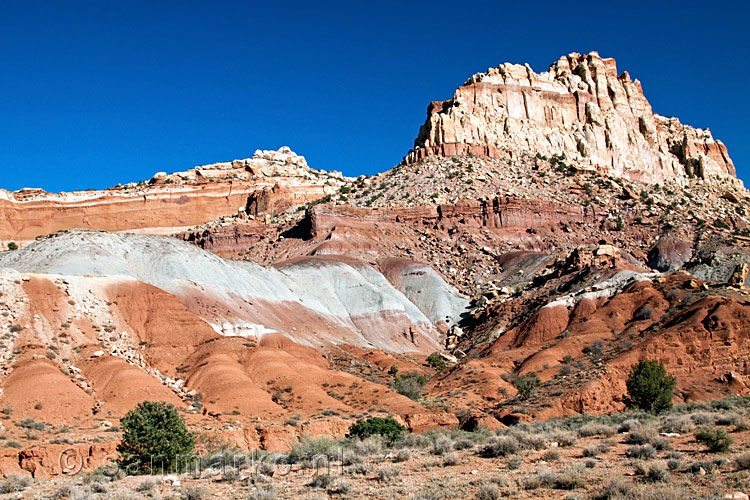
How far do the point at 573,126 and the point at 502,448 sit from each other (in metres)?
98.4

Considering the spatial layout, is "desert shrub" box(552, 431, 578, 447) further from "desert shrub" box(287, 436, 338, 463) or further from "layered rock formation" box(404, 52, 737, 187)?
"layered rock formation" box(404, 52, 737, 187)

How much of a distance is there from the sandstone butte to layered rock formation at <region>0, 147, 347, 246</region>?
439 mm

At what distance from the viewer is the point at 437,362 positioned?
52.1 meters

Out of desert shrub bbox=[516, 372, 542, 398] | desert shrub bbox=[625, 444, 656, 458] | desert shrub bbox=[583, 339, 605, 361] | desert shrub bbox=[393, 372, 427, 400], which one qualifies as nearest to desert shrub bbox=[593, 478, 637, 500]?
desert shrub bbox=[625, 444, 656, 458]

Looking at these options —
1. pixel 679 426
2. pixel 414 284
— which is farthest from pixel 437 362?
pixel 679 426

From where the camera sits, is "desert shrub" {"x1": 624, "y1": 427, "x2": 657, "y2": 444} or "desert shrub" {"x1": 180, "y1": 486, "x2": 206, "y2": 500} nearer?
"desert shrub" {"x1": 180, "y1": 486, "x2": 206, "y2": 500}

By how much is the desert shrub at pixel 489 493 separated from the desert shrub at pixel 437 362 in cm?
3838

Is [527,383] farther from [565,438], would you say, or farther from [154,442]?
[154,442]

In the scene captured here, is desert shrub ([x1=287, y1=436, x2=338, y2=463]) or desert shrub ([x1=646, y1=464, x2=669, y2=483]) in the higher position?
desert shrub ([x1=287, y1=436, x2=338, y2=463])

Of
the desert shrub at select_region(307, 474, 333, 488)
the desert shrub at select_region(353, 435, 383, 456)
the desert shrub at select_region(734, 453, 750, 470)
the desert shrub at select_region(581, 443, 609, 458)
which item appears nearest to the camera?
the desert shrub at select_region(734, 453, 750, 470)

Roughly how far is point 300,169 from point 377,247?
6745 cm

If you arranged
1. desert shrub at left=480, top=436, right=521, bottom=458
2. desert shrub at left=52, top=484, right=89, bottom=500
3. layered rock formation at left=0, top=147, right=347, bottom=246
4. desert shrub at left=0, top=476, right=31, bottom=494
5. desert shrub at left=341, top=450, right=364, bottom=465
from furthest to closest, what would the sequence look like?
layered rock formation at left=0, top=147, right=347, bottom=246, desert shrub at left=341, top=450, right=364, bottom=465, desert shrub at left=480, top=436, right=521, bottom=458, desert shrub at left=0, top=476, right=31, bottom=494, desert shrub at left=52, top=484, right=89, bottom=500

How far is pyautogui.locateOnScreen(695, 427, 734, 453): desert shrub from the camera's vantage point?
15297mm

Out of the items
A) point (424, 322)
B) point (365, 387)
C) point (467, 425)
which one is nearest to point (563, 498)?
point (467, 425)
